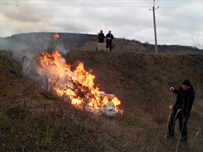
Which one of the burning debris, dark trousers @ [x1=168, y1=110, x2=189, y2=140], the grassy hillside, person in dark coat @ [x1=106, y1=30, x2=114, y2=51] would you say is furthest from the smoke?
dark trousers @ [x1=168, y1=110, x2=189, y2=140]

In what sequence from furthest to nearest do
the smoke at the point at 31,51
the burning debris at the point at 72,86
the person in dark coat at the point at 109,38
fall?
the person in dark coat at the point at 109,38 < the smoke at the point at 31,51 < the burning debris at the point at 72,86

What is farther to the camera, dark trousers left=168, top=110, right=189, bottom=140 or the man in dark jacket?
dark trousers left=168, top=110, right=189, bottom=140

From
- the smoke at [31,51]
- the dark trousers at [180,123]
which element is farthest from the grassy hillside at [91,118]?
the smoke at [31,51]

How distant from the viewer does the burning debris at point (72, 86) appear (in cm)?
863

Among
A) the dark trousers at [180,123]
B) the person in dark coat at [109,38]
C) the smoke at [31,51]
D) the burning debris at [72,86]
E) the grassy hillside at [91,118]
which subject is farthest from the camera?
the person in dark coat at [109,38]

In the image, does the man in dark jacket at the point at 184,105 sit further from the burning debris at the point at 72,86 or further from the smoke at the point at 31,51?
the smoke at the point at 31,51

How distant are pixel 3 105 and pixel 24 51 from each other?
20.3 feet

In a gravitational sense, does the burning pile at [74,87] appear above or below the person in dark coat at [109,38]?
below

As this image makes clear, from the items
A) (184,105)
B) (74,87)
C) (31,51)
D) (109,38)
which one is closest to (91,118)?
(184,105)

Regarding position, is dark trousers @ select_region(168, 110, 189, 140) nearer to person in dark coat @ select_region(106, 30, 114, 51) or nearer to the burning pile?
the burning pile

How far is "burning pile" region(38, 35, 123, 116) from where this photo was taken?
8.70 meters

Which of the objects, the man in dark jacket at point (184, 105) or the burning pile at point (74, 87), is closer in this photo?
the man in dark jacket at point (184, 105)

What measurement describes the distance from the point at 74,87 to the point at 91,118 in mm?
3220

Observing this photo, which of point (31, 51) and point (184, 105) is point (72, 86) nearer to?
point (31, 51)
